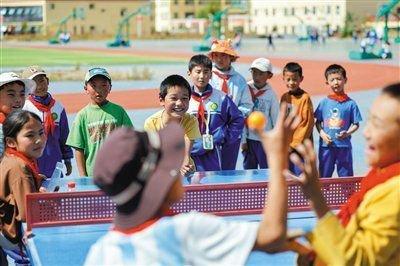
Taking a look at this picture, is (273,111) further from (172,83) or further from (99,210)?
(99,210)

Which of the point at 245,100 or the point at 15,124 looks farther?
the point at 245,100

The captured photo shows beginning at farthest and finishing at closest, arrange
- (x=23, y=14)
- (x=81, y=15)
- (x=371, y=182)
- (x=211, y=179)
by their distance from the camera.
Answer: (x=81, y=15) < (x=23, y=14) < (x=211, y=179) < (x=371, y=182)

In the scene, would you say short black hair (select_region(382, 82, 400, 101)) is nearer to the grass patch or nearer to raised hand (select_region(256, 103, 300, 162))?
raised hand (select_region(256, 103, 300, 162))

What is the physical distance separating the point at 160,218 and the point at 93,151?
4.65 metres

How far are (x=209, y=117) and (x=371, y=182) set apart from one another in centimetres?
490

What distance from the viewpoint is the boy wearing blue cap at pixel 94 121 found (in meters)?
7.11

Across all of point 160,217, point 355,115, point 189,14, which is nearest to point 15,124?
point 160,217

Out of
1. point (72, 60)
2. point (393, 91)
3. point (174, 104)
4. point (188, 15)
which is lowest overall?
point (72, 60)

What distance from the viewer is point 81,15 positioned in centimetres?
12350

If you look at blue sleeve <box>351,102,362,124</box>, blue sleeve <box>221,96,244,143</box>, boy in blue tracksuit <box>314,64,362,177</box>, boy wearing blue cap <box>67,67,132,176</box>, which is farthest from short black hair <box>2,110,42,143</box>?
blue sleeve <box>351,102,362,124</box>

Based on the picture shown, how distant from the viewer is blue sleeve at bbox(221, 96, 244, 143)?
788cm

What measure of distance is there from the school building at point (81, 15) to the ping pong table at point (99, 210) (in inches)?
4565

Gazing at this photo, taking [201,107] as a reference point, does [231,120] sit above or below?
below

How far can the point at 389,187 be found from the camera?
2.79 m
